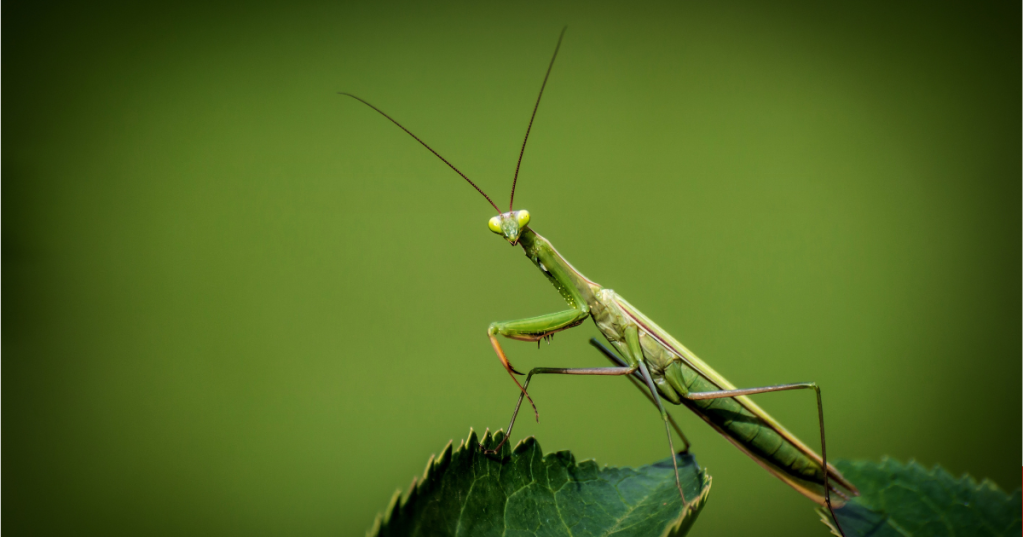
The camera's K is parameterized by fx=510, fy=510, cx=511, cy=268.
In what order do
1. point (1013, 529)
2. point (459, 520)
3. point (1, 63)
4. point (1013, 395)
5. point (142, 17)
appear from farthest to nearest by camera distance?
point (1013, 395), point (142, 17), point (1, 63), point (1013, 529), point (459, 520)

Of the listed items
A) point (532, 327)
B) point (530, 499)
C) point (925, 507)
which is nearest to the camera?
point (530, 499)

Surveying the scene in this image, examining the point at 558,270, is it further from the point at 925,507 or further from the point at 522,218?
the point at 925,507

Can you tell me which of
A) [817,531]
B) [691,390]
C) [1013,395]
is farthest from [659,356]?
[1013,395]

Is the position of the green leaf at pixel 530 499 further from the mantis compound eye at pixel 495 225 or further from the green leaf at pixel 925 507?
the mantis compound eye at pixel 495 225

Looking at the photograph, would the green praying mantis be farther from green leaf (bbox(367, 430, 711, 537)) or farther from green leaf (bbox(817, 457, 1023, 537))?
green leaf (bbox(367, 430, 711, 537))

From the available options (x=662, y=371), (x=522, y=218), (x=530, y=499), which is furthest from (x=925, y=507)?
(x=522, y=218)

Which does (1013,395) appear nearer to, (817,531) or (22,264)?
(817,531)
